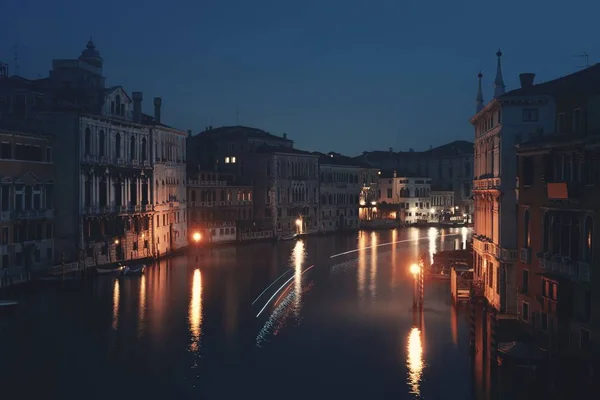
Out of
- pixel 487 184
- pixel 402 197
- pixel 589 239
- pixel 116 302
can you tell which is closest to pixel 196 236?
pixel 116 302

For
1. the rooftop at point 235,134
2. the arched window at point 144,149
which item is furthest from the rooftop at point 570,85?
the rooftop at point 235,134

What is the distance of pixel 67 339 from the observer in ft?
69.2

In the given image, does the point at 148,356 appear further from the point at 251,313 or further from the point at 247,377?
the point at 251,313

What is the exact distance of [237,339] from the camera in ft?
69.5

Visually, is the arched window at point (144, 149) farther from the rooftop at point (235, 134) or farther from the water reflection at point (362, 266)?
the rooftop at point (235, 134)

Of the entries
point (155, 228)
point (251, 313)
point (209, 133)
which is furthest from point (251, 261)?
point (209, 133)

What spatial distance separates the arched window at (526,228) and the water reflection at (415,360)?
156 inches

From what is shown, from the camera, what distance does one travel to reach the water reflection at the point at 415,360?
16703 mm

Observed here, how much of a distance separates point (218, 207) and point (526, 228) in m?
36.0

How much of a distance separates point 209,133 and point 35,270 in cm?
3356

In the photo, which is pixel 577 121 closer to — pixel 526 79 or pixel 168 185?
pixel 526 79

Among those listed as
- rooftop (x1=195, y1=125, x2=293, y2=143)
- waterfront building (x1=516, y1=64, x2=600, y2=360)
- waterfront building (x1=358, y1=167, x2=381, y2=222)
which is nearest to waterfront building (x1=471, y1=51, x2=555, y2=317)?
waterfront building (x1=516, y1=64, x2=600, y2=360)

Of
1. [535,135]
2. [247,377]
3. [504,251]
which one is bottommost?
[247,377]

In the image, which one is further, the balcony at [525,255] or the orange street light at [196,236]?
the orange street light at [196,236]
